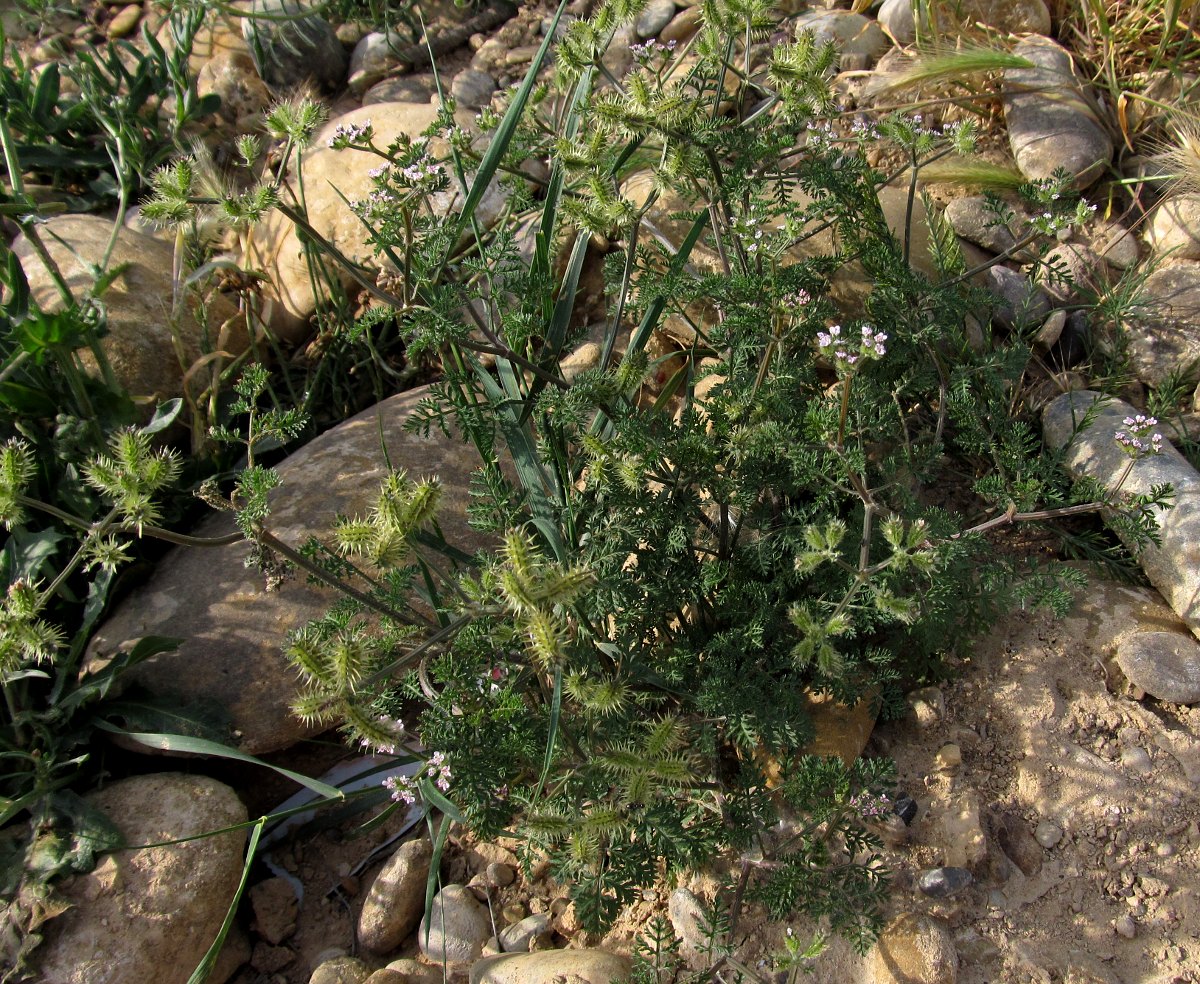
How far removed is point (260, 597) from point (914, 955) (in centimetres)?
218

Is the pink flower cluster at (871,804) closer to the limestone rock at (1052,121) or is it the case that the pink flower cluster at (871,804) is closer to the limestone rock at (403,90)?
the limestone rock at (1052,121)

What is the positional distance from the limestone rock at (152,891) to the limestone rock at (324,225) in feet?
7.03

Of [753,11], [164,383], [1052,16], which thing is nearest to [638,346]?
[753,11]

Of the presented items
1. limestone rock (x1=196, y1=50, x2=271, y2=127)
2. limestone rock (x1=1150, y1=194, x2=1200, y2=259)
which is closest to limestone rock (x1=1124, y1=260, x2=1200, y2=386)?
limestone rock (x1=1150, y1=194, x2=1200, y2=259)

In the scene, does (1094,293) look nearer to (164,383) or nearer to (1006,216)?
(1006,216)

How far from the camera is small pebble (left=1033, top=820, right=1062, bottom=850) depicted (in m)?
2.42

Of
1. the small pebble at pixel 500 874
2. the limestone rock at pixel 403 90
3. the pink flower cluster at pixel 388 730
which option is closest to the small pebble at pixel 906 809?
the small pebble at pixel 500 874

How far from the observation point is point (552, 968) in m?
2.31

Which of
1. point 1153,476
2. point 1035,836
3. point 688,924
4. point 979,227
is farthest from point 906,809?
point 979,227

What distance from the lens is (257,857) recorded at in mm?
2980

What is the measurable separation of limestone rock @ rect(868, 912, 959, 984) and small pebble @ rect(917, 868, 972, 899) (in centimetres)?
7

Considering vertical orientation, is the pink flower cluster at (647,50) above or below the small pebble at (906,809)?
above

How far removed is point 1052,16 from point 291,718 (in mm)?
4164

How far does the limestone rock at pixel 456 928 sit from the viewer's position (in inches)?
101
